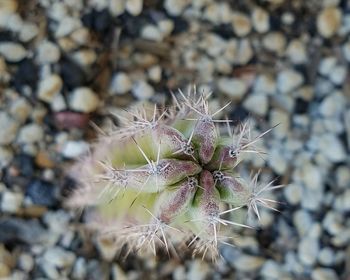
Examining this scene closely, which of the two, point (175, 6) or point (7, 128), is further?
point (175, 6)

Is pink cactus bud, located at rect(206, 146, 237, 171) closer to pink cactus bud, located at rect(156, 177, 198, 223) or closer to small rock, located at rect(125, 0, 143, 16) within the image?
pink cactus bud, located at rect(156, 177, 198, 223)

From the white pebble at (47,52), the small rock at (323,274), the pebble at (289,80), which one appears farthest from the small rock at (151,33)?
the small rock at (323,274)

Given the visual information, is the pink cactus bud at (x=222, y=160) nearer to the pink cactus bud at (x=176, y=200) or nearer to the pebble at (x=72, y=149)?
the pink cactus bud at (x=176, y=200)

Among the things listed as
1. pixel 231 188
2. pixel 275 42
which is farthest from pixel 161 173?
pixel 275 42

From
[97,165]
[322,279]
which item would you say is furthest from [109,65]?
[322,279]

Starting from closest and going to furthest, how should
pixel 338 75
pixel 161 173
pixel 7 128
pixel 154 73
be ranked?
pixel 161 173, pixel 7 128, pixel 154 73, pixel 338 75

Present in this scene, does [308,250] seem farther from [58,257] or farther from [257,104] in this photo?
[58,257]
